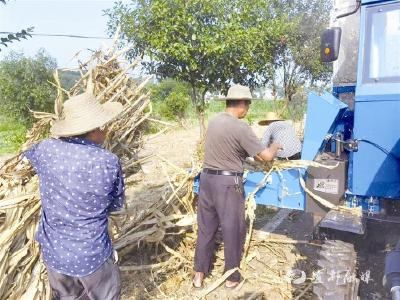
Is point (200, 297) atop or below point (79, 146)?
below

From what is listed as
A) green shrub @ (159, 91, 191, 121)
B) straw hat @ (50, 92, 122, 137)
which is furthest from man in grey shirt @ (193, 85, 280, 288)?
green shrub @ (159, 91, 191, 121)

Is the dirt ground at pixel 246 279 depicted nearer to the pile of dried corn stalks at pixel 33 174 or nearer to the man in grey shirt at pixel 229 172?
the man in grey shirt at pixel 229 172

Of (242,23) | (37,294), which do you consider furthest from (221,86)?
(37,294)

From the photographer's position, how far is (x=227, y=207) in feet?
13.0

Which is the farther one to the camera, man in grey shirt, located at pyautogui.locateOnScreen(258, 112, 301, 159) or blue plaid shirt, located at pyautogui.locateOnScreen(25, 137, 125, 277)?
man in grey shirt, located at pyautogui.locateOnScreen(258, 112, 301, 159)

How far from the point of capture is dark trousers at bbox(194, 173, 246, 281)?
3947mm

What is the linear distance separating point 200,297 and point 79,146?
2.16m

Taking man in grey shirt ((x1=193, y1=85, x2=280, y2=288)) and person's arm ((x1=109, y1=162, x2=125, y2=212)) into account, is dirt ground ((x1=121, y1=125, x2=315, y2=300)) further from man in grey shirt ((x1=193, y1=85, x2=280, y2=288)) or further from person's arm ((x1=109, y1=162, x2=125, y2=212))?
person's arm ((x1=109, y1=162, x2=125, y2=212))

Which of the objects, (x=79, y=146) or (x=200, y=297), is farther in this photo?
(x=200, y=297)

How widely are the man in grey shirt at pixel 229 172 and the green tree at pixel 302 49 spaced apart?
12050 mm

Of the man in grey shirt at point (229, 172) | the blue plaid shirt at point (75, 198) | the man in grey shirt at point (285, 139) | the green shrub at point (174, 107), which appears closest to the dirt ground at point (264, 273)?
the man in grey shirt at point (229, 172)

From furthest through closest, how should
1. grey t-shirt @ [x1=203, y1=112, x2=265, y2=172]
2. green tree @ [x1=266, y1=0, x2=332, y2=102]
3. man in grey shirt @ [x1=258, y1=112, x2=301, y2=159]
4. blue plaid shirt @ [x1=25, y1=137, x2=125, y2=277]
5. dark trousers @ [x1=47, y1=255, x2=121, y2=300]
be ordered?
green tree @ [x1=266, y1=0, x2=332, y2=102] < man in grey shirt @ [x1=258, y1=112, x2=301, y2=159] < grey t-shirt @ [x1=203, y1=112, x2=265, y2=172] < dark trousers @ [x1=47, y1=255, x2=121, y2=300] < blue plaid shirt @ [x1=25, y1=137, x2=125, y2=277]

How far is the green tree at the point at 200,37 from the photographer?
7996 mm

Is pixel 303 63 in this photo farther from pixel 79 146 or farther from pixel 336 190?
pixel 79 146
